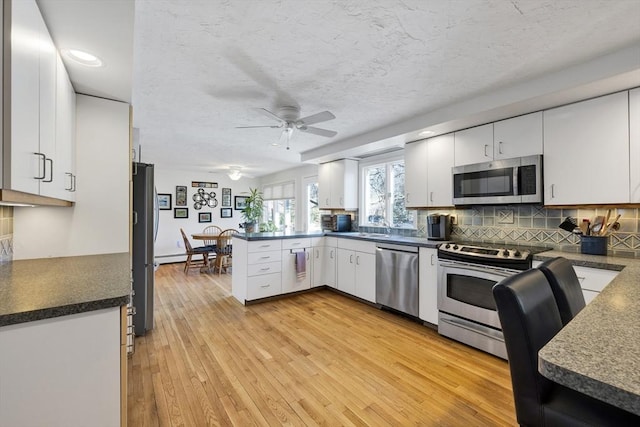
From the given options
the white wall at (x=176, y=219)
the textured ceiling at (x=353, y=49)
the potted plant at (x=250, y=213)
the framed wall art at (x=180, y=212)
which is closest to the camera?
the textured ceiling at (x=353, y=49)

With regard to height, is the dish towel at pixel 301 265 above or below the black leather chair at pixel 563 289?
below

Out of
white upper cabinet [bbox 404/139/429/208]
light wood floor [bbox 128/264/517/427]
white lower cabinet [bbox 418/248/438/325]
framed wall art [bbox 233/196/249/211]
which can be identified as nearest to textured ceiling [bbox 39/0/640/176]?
white upper cabinet [bbox 404/139/429/208]

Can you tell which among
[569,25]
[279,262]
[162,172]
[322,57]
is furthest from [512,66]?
[162,172]

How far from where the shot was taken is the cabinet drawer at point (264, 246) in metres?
3.63

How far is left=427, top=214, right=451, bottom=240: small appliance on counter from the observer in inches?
124

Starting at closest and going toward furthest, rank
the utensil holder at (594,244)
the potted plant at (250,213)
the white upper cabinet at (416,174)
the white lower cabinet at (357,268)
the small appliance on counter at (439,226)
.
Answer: the utensil holder at (594,244)
the small appliance on counter at (439,226)
the white upper cabinet at (416,174)
the white lower cabinet at (357,268)
the potted plant at (250,213)

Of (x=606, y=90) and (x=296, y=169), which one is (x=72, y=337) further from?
(x=296, y=169)

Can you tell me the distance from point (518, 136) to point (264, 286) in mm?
3307

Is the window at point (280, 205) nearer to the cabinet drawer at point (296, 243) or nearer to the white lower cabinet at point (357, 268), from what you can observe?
the cabinet drawer at point (296, 243)

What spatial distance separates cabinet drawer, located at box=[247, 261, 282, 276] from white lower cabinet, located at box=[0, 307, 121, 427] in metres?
2.51

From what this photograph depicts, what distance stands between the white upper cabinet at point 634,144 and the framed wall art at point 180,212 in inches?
296

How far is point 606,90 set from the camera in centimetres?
200

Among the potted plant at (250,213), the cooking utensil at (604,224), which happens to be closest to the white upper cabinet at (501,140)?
the cooking utensil at (604,224)

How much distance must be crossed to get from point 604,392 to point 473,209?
117 inches
